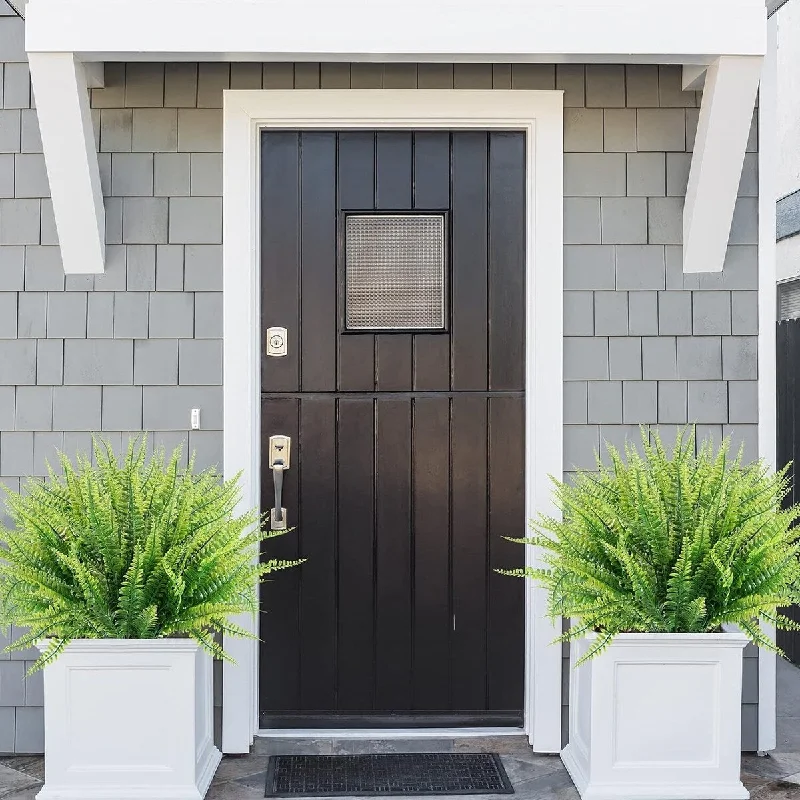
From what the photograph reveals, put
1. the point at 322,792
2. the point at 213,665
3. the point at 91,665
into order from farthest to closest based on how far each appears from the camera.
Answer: the point at 213,665
the point at 322,792
the point at 91,665

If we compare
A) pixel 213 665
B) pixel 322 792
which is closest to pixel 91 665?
pixel 213 665

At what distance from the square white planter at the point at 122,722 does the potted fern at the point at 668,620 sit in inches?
45.2

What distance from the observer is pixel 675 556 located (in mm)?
2701

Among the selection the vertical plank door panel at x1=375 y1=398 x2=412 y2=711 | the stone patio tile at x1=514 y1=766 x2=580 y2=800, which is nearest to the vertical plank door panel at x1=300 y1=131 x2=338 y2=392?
the vertical plank door panel at x1=375 y1=398 x2=412 y2=711

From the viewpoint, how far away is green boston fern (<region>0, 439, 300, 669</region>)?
8.63 ft

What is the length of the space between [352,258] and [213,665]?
1.50 meters

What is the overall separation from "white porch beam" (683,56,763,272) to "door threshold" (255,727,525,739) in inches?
70.2

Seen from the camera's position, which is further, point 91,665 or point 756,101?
point 756,101

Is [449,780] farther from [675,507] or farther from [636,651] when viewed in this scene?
[675,507]

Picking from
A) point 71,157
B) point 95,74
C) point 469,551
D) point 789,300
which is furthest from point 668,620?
point 789,300

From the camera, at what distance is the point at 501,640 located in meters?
3.31

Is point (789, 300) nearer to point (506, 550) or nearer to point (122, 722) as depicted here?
point (506, 550)

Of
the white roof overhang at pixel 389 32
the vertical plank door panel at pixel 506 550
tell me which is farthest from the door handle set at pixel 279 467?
the white roof overhang at pixel 389 32

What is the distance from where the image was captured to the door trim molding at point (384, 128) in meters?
3.19
